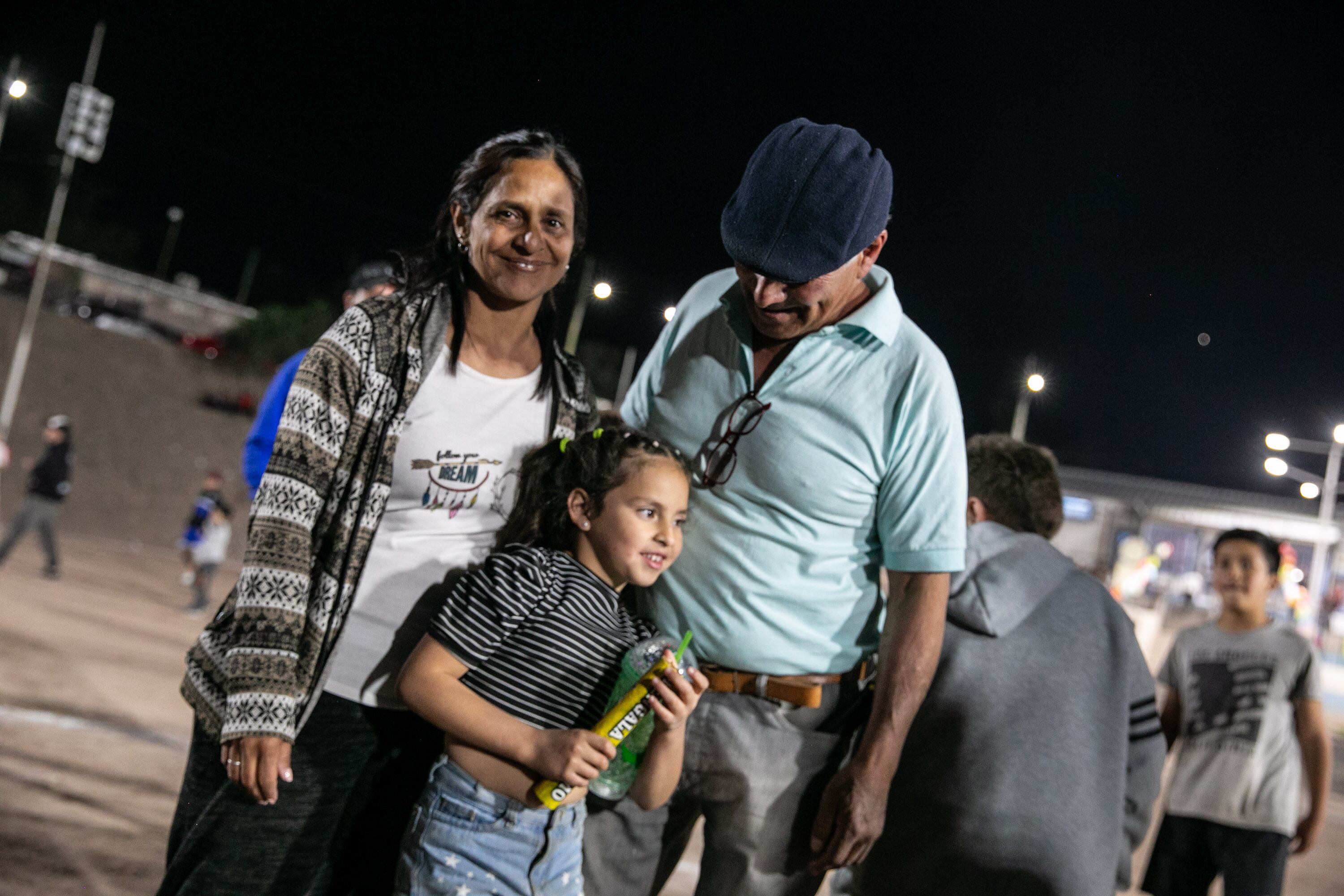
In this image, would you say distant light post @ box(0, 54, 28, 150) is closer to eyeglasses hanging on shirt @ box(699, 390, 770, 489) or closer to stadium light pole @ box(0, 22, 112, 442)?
stadium light pole @ box(0, 22, 112, 442)

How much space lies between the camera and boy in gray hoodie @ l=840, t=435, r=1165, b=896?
7.23ft

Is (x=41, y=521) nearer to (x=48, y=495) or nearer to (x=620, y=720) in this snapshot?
(x=48, y=495)

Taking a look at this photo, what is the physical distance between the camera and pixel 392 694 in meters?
1.94

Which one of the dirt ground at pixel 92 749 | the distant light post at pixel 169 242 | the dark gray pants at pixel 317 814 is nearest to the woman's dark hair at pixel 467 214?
the dark gray pants at pixel 317 814

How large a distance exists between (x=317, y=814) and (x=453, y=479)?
2.27ft

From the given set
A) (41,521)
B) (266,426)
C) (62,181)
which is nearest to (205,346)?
(62,181)

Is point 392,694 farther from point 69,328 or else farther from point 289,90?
point 69,328

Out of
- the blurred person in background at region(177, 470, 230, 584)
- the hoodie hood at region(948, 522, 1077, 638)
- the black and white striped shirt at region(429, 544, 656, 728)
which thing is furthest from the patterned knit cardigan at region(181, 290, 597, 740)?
the blurred person in background at region(177, 470, 230, 584)

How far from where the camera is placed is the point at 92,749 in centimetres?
439

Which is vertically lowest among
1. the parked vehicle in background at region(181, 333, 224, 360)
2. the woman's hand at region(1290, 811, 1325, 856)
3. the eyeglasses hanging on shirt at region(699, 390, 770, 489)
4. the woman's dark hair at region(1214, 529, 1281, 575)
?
the woman's hand at region(1290, 811, 1325, 856)

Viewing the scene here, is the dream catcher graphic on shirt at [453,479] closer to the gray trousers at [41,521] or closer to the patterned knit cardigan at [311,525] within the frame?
the patterned knit cardigan at [311,525]

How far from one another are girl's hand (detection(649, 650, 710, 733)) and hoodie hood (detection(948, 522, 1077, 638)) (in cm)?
91

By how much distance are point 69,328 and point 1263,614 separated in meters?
21.1

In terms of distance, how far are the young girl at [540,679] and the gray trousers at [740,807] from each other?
10 cm
